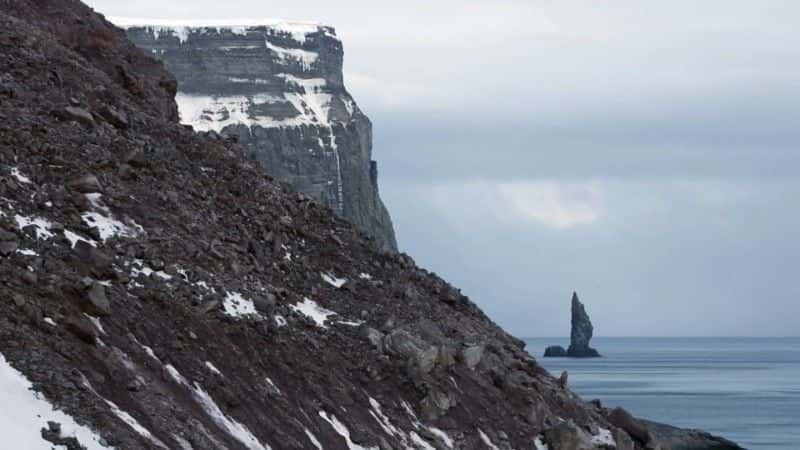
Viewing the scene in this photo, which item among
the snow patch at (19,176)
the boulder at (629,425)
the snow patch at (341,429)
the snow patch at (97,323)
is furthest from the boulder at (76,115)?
the boulder at (629,425)

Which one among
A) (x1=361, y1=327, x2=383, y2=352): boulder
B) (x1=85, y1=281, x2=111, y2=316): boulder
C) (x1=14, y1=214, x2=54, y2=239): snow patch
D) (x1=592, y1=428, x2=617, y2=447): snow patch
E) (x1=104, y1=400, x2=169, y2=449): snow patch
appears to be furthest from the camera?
(x1=592, y1=428, x2=617, y2=447): snow patch

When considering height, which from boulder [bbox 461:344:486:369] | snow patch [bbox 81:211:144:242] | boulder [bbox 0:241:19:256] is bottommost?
boulder [bbox 461:344:486:369]

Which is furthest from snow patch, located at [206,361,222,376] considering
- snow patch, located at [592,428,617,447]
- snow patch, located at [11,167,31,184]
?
snow patch, located at [592,428,617,447]

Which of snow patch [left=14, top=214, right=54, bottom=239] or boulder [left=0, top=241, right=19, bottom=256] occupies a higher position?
snow patch [left=14, top=214, right=54, bottom=239]

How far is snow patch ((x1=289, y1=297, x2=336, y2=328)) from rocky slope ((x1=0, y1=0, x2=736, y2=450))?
8 cm

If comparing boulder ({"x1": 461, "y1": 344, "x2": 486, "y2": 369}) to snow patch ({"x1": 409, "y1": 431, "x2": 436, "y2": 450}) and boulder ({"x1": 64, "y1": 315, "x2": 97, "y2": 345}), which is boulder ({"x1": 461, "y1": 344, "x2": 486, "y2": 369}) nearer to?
snow patch ({"x1": 409, "y1": 431, "x2": 436, "y2": 450})

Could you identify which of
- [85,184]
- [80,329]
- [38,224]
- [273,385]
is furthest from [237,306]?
[80,329]

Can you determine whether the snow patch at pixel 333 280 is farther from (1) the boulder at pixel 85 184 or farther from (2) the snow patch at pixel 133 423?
(2) the snow patch at pixel 133 423

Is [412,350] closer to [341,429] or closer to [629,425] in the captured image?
[341,429]

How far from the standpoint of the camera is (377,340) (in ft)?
131

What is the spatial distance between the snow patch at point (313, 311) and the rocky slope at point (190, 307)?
0.28 ft

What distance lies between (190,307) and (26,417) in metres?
8.75

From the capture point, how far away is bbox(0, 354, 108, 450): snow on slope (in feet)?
83.1

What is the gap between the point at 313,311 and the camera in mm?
40094
